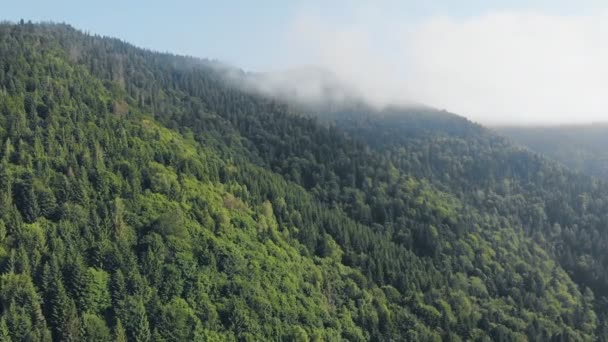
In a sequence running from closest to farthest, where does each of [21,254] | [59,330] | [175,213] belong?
1. [59,330]
2. [21,254]
3. [175,213]

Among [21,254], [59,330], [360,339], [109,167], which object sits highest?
[109,167]

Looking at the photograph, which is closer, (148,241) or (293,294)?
(148,241)

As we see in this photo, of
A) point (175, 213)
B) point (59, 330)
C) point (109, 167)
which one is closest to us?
point (59, 330)

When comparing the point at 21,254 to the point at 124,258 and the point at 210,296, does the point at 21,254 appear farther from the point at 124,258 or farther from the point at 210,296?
the point at 210,296

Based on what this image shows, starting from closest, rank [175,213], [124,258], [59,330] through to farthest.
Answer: [59,330] < [124,258] < [175,213]

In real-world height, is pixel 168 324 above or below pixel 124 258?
below

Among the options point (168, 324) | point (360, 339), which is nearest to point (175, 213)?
point (168, 324)

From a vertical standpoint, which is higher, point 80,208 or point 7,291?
point 80,208

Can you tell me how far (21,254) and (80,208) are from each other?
81.4 feet

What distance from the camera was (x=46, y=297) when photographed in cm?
14338

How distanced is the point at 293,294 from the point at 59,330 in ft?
232

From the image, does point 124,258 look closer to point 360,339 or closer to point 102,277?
point 102,277

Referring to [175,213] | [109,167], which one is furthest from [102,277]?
[109,167]

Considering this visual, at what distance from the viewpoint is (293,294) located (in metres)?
188
